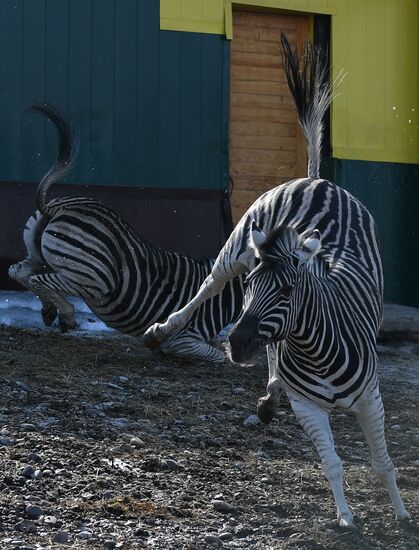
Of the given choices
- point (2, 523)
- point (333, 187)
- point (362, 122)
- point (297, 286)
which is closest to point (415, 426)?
point (333, 187)

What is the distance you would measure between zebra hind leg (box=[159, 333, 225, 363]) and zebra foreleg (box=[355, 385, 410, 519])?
11.3 ft

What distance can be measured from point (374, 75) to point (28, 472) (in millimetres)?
7412

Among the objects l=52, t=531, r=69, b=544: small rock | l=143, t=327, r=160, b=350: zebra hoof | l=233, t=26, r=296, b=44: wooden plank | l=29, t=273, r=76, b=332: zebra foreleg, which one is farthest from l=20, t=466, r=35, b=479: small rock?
l=233, t=26, r=296, b=44: wooden plank

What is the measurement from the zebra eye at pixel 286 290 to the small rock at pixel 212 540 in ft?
3.32

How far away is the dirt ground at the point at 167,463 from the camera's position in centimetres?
438

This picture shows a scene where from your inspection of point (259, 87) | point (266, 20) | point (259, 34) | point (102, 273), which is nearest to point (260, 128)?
point (259, 87)

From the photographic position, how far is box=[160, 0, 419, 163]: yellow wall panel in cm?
1095

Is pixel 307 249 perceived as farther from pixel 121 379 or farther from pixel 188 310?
pixel 121 379

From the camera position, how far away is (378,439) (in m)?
4.68

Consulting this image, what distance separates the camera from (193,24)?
407 inches

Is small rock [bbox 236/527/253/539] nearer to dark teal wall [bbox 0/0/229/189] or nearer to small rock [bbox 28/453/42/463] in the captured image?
small rock [bbox 28/453/42/463]

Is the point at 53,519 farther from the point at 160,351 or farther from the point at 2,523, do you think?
the point at 160,351

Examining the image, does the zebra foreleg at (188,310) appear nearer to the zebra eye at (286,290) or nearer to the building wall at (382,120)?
the zebra eye at (286,290)

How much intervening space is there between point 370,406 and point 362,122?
6843 millimetres
